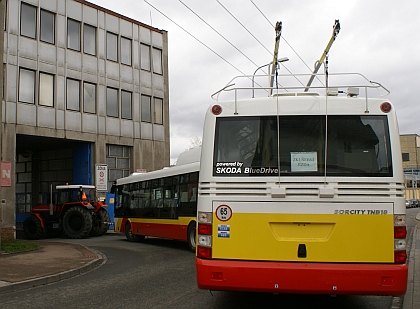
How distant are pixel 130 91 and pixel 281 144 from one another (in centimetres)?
2518

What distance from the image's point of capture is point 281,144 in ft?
22.1

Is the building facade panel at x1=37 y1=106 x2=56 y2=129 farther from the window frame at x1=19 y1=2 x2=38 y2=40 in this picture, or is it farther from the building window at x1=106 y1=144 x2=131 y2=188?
the building window at x1=106 y1=144 x2=131 y2=188

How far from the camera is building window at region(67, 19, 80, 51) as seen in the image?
28.1 metres

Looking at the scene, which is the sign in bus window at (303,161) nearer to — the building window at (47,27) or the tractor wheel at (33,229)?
the tractor wheel at (33,229)

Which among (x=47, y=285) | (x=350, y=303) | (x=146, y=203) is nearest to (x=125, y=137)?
(x=146, y=203)

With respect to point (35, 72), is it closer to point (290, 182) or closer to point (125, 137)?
point (125, 137)

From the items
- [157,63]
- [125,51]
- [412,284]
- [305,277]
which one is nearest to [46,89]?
[125,51]

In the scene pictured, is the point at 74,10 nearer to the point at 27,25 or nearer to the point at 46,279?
the point at 27,25

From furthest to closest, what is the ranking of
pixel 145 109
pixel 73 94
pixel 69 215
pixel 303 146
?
pixel 145 109 → pixel 73 94 → pixel 69 215 → pixel 303 146

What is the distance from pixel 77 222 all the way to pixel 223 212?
17680 mm

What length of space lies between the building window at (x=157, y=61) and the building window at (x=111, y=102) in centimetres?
364

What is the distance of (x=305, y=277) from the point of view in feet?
20.5

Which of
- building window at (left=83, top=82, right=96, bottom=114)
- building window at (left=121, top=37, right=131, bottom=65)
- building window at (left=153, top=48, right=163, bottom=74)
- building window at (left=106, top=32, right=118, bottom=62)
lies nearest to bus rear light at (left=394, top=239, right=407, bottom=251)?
building window at (left=83, top=82, right=96, bottom=114)

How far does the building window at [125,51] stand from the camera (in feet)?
101
